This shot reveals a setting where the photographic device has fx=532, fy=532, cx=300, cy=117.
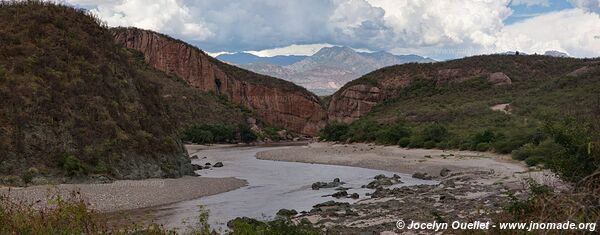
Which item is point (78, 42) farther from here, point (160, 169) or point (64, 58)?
point (160, 169)

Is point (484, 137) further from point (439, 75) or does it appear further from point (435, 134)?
point (439, 75)

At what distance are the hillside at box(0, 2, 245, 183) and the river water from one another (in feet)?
20.3

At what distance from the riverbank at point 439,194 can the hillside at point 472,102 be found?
2.97 metres

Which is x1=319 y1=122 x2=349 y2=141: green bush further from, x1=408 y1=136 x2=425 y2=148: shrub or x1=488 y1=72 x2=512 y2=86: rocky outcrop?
x1=488 y1=72 x2=512 y2=86: rocky outcrop

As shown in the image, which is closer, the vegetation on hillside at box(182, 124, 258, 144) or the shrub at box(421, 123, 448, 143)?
the shrub at box(421, 123, 448, 143)

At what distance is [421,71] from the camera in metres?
105

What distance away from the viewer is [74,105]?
30.3m

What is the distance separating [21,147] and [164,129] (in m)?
11.8

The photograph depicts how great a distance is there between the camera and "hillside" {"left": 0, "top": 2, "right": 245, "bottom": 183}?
26.9 meters

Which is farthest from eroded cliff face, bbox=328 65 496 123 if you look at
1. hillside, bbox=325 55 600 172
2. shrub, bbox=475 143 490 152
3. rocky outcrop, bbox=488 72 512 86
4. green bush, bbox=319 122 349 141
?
shrub, bbox=475 143 490 152

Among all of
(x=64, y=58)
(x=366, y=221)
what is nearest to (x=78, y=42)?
(x=64, y=58)

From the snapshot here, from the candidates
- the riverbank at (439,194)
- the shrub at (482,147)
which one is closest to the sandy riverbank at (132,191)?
the riverbank at (439,194)

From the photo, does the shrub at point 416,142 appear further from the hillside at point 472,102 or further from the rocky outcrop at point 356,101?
the rocky outcrop at point 356,101

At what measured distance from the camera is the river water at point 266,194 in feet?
63.9
